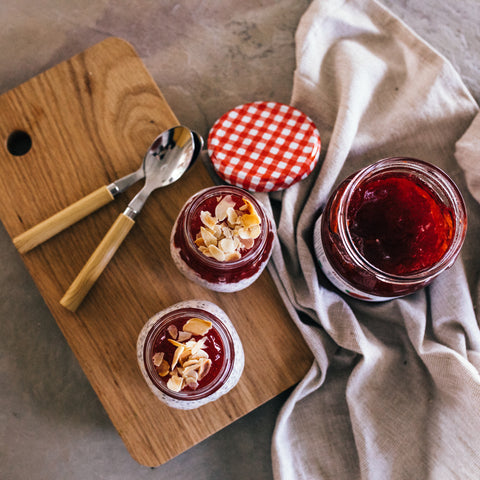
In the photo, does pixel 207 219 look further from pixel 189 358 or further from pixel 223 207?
pixel 189 358

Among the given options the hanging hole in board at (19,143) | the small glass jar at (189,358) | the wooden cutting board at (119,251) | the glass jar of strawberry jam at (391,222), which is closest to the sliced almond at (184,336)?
the small glass jar at (189,358)

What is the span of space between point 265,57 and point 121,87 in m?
0.30

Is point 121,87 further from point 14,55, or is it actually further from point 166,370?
point 166,370

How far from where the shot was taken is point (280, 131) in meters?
0.77

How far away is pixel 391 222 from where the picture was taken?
66 cm

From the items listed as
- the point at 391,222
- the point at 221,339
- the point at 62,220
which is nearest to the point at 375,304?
the point at 391,222

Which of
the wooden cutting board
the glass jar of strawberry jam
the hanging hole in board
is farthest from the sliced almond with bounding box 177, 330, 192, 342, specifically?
the hanging hole in board

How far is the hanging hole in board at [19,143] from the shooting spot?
0.77m

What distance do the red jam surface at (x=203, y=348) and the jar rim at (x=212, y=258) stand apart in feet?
0.31

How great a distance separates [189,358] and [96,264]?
0.22m

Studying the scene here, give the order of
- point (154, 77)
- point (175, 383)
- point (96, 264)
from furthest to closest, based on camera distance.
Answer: point (154, 77), point (96, 264), point (175, 383)

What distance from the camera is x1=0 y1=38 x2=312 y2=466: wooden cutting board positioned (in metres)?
0.71

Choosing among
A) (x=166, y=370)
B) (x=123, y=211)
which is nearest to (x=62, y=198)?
(x=123, y=211)

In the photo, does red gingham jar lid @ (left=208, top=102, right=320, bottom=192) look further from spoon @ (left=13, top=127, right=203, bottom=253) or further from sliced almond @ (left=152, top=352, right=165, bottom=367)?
sliced almond @ (left=152, top=352, right=165, bottom=367)
